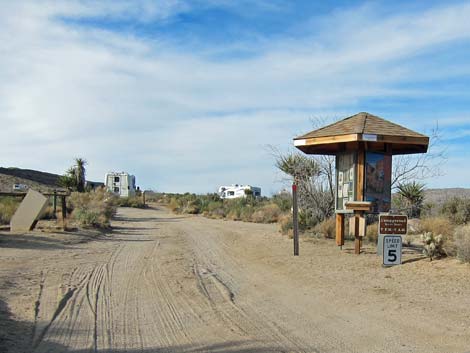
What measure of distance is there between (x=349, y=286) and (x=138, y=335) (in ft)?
16.4

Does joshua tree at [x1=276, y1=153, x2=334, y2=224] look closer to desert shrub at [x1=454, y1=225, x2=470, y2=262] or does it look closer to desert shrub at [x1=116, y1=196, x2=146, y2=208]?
desert shrub at [x1=454, y1=225, x2=470, y2=262]

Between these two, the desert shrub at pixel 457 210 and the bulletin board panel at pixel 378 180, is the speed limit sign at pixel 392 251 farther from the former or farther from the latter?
the desert shrub at pixel 457 210

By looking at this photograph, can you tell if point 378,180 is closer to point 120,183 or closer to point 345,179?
point 345,179

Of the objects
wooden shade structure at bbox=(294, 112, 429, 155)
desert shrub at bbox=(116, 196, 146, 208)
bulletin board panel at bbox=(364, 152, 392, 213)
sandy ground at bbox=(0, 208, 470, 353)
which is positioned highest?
wooden shade structure at bbox=(294, 112, 429, 155)

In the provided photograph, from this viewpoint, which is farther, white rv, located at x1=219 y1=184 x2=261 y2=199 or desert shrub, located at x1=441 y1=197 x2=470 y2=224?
white rv, located at x1=219 y1=184 x2=261 y2=199

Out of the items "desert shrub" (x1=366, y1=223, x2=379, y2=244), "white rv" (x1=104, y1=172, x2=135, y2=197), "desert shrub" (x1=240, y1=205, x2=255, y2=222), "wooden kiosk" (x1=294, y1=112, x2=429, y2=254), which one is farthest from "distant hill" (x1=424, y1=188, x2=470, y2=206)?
"white rv" (x1=104, y1=172, x2=135, y2=197)

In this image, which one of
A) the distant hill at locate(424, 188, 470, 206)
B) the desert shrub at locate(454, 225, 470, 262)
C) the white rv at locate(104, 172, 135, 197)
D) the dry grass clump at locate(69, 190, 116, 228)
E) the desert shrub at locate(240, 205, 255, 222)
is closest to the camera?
the desert shrub at locate(454, 225, 470, 262)

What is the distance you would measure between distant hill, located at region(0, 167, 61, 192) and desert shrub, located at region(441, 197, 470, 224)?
3305cm

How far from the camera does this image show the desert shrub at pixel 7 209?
23.7 metres

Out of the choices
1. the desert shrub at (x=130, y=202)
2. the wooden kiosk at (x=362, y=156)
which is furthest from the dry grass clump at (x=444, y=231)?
the desert shrub at (x=130, y=202)

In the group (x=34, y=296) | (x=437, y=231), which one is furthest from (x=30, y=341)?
(x=437, y=231)

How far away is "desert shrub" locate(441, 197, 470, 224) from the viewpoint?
21.2 metres

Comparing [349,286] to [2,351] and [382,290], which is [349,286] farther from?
[2,351]

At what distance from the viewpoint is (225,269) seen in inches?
535
